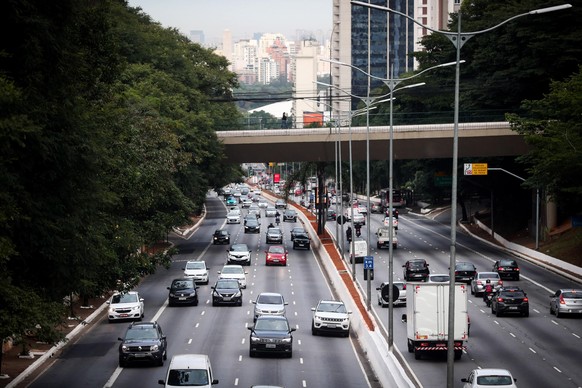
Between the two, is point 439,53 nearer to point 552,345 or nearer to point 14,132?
point 552,345

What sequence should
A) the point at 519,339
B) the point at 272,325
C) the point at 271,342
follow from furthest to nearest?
1. the point at 519,339
2. the point at 272,325
3. the point at 271,342

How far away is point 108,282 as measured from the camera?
4862 centimetres

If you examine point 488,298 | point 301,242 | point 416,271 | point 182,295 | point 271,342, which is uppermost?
point 271,342

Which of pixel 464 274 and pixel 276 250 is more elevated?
pixel 464 274

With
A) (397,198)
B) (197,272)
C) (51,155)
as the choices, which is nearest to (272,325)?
(51,155)

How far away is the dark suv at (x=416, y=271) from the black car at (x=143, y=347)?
30558 millimetres

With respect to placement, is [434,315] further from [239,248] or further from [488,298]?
[239,248]

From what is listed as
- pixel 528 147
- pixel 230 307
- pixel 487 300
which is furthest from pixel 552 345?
pixel 528 147

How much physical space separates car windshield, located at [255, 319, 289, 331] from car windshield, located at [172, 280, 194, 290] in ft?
52.6

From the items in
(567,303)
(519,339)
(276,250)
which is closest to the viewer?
(519,339)

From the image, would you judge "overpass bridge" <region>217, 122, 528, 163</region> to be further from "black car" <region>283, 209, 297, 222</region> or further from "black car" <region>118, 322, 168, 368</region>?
"black car" <region>118, 322, 168, 368</region>

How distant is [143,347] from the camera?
4509 centimetres

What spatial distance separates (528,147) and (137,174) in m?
43.2

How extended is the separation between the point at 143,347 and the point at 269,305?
43.5 ft
